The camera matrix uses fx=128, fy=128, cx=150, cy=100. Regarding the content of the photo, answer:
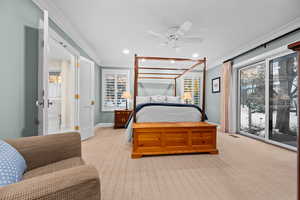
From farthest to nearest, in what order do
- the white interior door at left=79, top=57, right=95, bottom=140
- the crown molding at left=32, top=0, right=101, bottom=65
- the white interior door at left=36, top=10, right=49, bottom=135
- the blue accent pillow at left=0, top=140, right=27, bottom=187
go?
the white interior door at left=79, top=57, right=95, bottom=140
the crown molding at left=32, top=0, right=101, bottom=65
the white interior door at left=36, top=10, right=49, bottom=135
the blue accent pillow at left=0, top=140, right=27, bottom=187

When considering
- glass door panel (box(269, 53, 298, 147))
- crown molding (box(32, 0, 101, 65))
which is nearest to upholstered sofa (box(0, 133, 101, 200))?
crown molding (box(32, 0, 101, 65))

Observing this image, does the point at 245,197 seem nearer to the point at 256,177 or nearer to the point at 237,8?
the point at 256,177

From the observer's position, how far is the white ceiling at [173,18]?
6.48 ft

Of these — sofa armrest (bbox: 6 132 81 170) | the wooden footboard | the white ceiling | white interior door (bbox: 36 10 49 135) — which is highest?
the white ceiling

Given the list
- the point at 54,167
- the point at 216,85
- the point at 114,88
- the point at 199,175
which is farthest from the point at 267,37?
the point at 114,88

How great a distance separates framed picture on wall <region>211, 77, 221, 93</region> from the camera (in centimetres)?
467

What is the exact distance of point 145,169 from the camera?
6.18ft

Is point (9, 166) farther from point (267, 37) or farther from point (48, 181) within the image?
point (267, 37)

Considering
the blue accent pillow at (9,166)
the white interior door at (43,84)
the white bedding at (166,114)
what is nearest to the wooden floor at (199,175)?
the white bedding at (166,114)

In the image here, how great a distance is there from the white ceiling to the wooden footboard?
77.0 inches

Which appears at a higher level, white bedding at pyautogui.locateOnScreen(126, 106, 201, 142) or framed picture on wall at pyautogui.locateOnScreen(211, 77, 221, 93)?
framed picture on wall at pyautogui.locateOnScreen(211, 77, 221, 93)

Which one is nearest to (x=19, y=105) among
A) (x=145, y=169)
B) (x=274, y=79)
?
(x=145, y=169)

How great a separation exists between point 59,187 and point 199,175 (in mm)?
1721

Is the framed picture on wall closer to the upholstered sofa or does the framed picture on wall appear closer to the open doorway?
the upholstered sofa
